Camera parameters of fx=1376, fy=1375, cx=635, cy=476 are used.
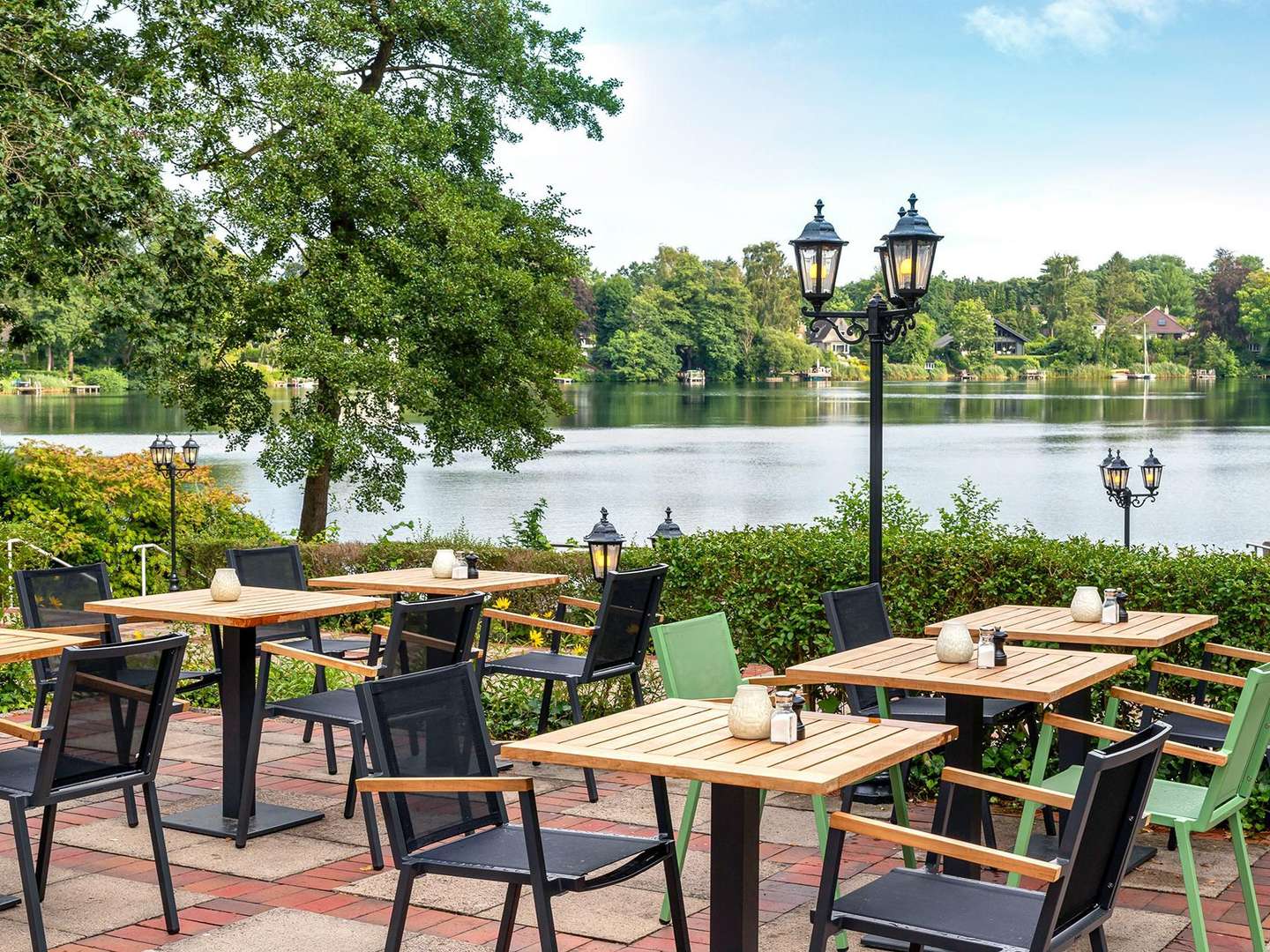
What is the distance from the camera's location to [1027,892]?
319cm

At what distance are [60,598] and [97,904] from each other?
2.07m

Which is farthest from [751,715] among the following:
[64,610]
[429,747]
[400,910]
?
[64,610]

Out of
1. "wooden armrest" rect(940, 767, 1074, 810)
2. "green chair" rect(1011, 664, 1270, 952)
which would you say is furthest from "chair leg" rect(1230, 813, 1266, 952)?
"wooden armrest" rect(940, 767, 1074, 810)

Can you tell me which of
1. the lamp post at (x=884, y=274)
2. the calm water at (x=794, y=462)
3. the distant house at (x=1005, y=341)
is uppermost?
the distant house at (x=1005, y=341)

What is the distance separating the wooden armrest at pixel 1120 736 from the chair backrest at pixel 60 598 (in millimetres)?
3930

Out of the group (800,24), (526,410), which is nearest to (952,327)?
(800,24)

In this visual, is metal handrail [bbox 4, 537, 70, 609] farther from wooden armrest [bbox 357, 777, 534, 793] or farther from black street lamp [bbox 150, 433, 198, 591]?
wooden armrest [bbox 357, 777, 534, 793]

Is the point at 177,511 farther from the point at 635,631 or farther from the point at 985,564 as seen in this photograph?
the point at 985,564

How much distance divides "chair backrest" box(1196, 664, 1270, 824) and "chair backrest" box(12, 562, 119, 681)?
438 cm

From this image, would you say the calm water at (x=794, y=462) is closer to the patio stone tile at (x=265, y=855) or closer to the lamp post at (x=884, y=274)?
the lamp post at (x=884, y=274)

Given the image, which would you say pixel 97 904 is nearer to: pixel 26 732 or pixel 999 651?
pixel 26 732

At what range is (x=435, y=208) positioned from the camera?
56.6 ft

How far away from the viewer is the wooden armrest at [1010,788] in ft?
10.7

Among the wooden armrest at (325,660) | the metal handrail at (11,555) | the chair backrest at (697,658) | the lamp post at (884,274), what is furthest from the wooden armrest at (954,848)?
the metal handrail at (11,555)
